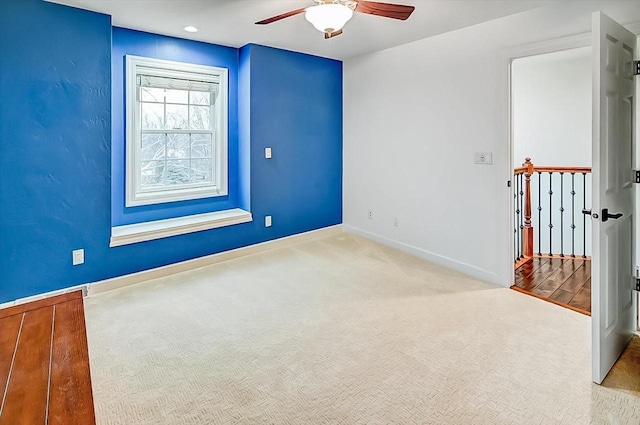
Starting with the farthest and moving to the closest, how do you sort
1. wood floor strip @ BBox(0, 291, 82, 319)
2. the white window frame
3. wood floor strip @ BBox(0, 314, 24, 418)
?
the white window frame < wood floor strip @ BBox(0, 291, 82, 319) < wood floor strip @ BBox(0, 314, 24, 418)

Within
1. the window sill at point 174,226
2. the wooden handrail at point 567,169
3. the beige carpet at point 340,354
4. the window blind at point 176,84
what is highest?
the window blind at point 176,84

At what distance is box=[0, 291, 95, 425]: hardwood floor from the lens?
0.98m

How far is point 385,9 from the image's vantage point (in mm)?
2336

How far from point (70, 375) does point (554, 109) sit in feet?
20.7

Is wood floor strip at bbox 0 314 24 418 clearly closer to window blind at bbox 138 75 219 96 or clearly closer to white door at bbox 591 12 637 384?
white door at bbox 591 12 637 384

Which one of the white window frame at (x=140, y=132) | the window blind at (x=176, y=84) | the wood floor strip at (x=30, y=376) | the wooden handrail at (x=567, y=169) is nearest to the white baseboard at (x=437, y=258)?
the wooden handrail at (x=567, y=169)

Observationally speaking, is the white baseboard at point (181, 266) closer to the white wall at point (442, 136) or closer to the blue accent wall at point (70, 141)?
the blue accent wall at point (70, 141)

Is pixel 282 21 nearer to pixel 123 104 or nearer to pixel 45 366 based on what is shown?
pixel 123 104

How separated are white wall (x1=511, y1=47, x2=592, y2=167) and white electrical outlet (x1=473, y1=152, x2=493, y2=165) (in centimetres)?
185

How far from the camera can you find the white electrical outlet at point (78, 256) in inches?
127

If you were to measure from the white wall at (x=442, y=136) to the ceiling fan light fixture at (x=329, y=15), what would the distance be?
1.75 metres

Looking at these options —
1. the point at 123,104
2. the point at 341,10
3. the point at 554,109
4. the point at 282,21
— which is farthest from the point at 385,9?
the point at 554,109

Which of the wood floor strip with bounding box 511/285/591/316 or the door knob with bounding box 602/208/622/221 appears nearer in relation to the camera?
the door knob with bounding box 602/208/622/221

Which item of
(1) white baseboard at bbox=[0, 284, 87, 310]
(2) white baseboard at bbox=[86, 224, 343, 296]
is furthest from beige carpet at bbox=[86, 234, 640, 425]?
(1) white baseboard at bbox=[0, 284, 87, 310]
